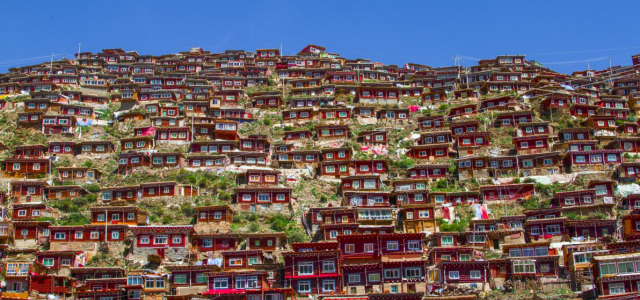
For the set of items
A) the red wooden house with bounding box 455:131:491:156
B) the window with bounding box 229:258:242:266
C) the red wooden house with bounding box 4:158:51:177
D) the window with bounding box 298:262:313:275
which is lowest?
the window with bounding box 298:262:313:275

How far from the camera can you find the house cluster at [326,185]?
64625mm

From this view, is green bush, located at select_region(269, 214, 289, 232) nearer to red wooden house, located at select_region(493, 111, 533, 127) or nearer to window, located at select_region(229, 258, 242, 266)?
window, located at select_region(229, 258, 242, 266)

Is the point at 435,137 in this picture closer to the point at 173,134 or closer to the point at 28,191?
the point at 173,134

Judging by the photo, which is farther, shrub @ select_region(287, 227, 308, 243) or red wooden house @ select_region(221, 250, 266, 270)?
shrub @ select_region(287, 227, 308, 243)

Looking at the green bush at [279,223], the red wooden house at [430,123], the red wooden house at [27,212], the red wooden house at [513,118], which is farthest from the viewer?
the red wooden house at [430,123]

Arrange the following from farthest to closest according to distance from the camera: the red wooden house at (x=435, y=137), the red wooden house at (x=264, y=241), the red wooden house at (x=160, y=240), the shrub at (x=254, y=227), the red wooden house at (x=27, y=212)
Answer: the red wooden house at (x=435, y=137) < the red wooden house at (x=27, y=212) < the shrub at (x=254, y=227) < the red wooden house at (x=264, y=241) < the red wooden house at (x=160, y=240)

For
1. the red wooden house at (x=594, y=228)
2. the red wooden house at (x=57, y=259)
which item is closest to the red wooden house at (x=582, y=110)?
the red wooden house at (x=594, y=228)

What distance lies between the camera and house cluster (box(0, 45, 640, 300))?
6462 cm

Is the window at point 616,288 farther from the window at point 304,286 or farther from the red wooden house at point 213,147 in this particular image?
the red wooden house at point 213,147

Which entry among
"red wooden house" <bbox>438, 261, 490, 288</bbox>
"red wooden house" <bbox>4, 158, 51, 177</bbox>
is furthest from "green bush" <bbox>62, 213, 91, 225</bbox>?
"red wooden house" <bbox>438, 261, 490, 288</bbox>

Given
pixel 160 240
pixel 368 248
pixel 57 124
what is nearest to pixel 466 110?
pixel 368 248

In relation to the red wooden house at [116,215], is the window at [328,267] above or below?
below

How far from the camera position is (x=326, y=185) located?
287ft

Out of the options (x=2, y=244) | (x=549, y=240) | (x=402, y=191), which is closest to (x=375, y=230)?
(x=402, y=191)
